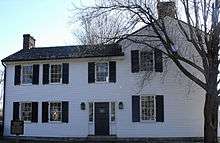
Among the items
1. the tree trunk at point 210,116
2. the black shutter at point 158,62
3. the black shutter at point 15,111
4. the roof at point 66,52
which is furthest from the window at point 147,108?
the black shutter at point 15,111

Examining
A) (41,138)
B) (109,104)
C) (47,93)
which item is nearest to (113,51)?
(109,104)

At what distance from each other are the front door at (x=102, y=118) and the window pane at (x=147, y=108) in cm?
256

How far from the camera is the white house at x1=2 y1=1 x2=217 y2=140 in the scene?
→ 2575cm

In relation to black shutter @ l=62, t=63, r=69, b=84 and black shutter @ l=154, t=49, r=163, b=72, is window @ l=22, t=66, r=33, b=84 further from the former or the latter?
black shutter @ l=154, t=49, r=163, b=72

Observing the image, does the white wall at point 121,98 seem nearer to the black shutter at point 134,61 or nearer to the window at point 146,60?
the black shutter at point 134,61

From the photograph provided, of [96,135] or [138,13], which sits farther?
[96,135]

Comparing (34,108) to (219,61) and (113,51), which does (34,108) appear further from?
(219,61)

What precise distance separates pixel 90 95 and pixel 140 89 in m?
3.60

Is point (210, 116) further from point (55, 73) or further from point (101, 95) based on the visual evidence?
point (55, 73)

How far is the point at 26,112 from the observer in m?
28.4

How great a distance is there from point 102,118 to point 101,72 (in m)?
3.24

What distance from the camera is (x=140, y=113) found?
85.1ft

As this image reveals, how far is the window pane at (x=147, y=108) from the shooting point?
25.9 m

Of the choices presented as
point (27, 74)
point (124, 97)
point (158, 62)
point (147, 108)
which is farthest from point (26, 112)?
point (158, 62)
